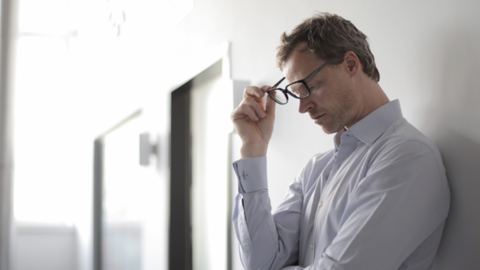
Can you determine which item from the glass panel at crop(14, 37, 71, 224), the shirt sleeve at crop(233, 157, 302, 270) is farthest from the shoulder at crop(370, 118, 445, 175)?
the glass panel at crop(14, 37, 71, 224)

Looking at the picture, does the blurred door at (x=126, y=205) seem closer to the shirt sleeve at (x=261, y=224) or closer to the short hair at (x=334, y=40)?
the shirt sleeve at (x=261, y=224)

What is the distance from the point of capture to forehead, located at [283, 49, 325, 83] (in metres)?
1.04

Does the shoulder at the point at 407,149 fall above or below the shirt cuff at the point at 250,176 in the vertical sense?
above

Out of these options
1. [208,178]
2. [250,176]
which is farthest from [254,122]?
[208,178]

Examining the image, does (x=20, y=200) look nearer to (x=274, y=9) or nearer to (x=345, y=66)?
(x=274, y=9)

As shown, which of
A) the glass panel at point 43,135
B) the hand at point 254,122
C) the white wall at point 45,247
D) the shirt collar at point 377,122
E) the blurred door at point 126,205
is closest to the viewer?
the shirt collar at point 377,122

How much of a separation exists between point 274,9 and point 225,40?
1.41ft

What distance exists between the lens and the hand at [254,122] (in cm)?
130

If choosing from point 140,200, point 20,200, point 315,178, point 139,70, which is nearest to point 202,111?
point 139,70

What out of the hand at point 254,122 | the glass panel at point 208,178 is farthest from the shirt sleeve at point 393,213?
the glass panel at point 208,178

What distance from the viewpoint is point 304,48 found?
3.47 feet

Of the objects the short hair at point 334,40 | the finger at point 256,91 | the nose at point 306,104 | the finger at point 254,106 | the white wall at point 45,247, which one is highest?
the short hair at point 334,40

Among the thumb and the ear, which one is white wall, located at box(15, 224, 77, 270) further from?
the ear

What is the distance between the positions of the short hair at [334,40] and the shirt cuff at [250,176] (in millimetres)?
351
